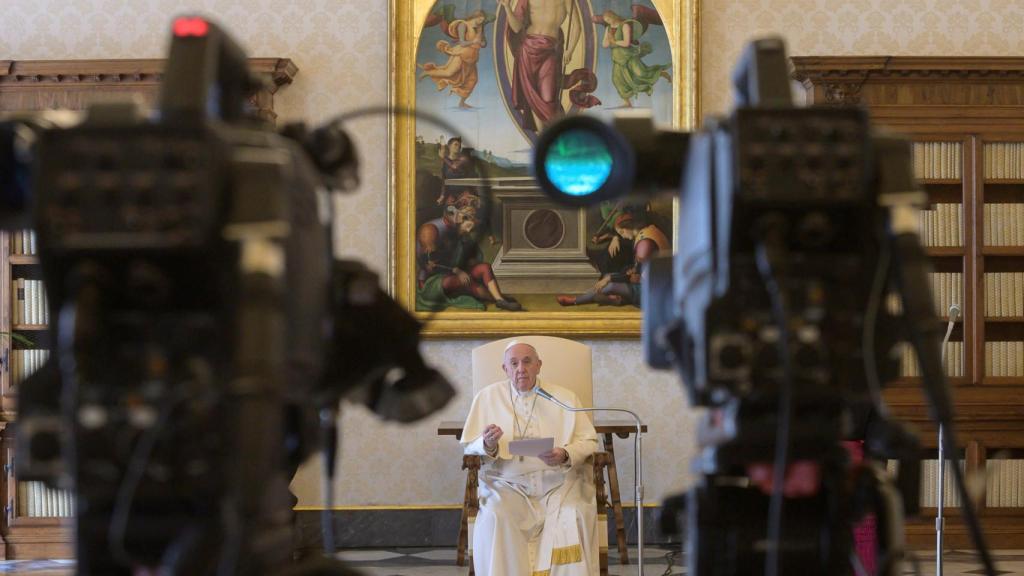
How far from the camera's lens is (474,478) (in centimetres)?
745

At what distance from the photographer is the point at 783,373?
164 centimetres

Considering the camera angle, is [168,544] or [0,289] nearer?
[168,544]

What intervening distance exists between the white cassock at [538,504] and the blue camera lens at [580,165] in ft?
16.9

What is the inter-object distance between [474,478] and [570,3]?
10.9 feet

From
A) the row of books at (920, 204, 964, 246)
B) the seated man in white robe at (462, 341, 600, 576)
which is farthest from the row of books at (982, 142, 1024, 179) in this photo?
the seated man in white robe at (462, 341, 600, 576)

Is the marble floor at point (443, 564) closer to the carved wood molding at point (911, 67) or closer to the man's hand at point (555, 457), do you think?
the man's hand at point (555, 457)

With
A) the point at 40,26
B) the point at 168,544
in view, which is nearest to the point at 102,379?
the point at 168,544

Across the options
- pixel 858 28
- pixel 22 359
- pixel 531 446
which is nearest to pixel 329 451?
pixel 531 446

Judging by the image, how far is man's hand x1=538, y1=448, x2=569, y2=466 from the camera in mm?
6922

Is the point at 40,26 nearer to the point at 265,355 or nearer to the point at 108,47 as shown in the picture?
the point at 108,47

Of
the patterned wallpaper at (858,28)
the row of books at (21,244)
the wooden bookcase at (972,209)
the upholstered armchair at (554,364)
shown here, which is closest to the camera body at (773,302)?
the upholstered armchair at (554,364)

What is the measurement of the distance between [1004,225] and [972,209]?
10.0 inches

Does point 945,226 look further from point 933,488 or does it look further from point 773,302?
point 773,302

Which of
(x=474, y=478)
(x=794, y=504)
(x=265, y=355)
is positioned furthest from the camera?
(x=474, y=478)
